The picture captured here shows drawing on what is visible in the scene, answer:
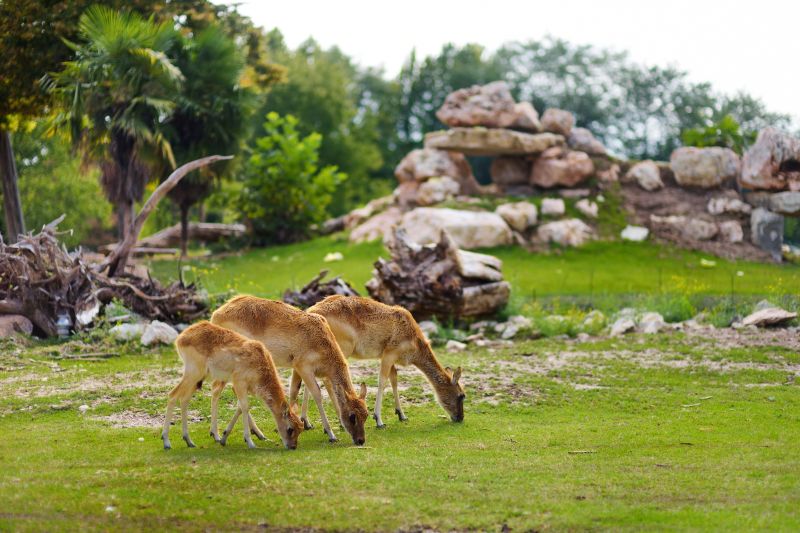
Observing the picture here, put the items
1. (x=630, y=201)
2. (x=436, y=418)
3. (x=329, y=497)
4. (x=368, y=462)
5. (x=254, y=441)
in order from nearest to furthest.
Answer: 1. (x=329, y=497)
2. (x=368, y=462)
3. (x=254, y=441)
4. (x=436, y=418)
5. (x=630, y=201)

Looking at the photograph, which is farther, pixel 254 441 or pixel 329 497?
pixel 254 441

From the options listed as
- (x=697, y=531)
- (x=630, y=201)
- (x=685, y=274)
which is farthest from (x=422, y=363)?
(x=630, y=201)

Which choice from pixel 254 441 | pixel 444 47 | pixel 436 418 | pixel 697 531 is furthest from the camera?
pixel 444 47

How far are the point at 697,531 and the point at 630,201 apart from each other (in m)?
29.7

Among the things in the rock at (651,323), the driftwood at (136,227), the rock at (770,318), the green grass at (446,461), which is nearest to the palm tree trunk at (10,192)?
the driftwood at (136,227)

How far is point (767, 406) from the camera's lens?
1156 centimetres

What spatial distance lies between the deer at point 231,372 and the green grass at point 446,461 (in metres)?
0.27

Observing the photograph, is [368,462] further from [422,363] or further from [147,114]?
[147,114]

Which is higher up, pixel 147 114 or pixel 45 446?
pixel 147 114

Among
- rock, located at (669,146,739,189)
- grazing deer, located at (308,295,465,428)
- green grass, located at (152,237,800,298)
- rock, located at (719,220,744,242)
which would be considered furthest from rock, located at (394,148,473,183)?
grazing deer, located at (308,295,465,428)

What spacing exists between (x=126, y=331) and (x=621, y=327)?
9.66m

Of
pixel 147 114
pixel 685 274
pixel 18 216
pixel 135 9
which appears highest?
pixel 135 9

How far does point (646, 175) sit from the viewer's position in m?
36.2

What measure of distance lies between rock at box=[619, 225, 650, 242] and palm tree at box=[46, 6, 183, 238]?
16061 millimetres
